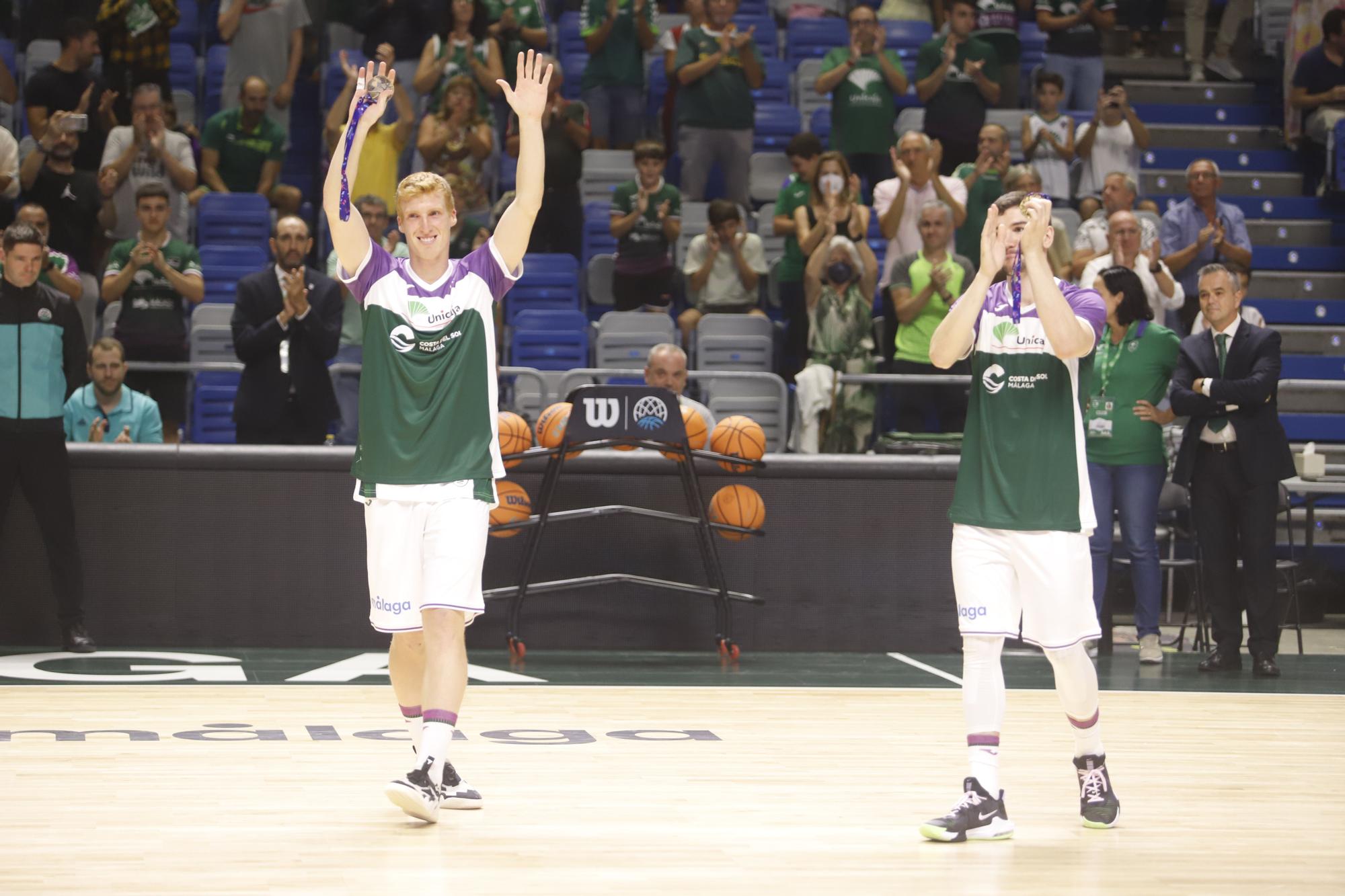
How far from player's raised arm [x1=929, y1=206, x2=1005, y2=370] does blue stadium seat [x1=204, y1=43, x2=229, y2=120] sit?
10494 millimetres

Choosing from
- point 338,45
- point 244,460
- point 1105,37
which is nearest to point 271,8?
point 338,45

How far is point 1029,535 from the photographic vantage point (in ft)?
17.7

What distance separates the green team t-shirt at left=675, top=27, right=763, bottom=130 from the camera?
1348cm

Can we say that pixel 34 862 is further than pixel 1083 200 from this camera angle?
No

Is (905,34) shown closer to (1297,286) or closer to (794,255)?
(794,255)

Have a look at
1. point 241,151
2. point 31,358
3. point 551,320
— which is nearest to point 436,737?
point 31,358

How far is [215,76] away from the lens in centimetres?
1452

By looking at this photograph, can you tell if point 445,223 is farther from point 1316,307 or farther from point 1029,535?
point 1316,307

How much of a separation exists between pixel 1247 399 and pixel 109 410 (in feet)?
21.7

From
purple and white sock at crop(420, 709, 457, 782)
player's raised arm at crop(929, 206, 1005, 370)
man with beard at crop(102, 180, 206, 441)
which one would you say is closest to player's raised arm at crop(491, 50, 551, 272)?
player's raised arm at crop(929, 206, 1005, 370)

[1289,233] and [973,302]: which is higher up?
[1289,233]

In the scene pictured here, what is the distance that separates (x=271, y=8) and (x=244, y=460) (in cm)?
584

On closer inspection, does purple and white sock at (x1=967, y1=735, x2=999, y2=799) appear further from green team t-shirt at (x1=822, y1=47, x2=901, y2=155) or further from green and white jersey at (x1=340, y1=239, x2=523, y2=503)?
green team t-shirt at (x1=822, y1=47, x2=901, y2=155)

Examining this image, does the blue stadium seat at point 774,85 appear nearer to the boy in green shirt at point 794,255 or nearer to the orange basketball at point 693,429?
the boy in green shirt at point 794,255
